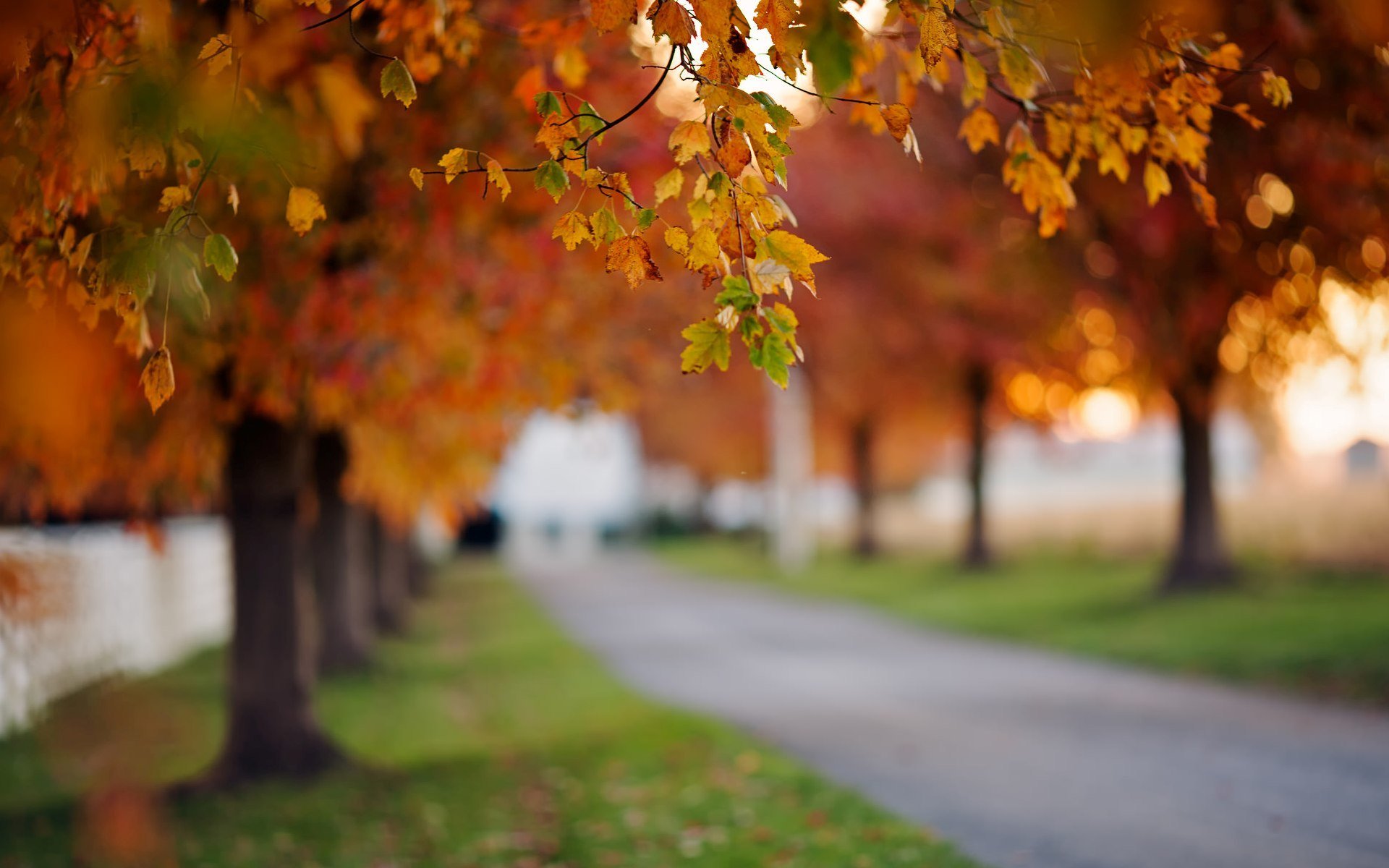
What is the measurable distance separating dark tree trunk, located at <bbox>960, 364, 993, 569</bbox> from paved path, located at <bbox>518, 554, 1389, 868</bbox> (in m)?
8.96

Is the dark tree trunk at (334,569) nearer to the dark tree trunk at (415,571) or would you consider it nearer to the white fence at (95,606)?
the white fence at (95,606)

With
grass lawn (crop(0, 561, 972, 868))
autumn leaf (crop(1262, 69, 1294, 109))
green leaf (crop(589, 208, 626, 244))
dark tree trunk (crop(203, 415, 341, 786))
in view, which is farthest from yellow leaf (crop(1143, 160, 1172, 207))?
dark tree trunk (crop(203, 415, 341, 786))

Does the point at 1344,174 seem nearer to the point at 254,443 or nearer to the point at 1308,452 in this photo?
the point at 254,443

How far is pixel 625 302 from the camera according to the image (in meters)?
11.4

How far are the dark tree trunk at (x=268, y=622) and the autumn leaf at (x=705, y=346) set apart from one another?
280 inches

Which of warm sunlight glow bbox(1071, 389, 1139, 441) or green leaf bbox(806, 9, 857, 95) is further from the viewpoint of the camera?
warm sunlight glow bbox(1071, 389, 1139, 441)

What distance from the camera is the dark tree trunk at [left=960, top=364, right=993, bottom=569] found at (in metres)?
26.7

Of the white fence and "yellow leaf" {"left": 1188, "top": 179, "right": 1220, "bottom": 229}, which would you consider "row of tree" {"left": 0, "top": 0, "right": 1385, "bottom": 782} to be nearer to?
"yellow leaf" {"left": 1188, "top": 179, "right": 1220, "bottom": 229}

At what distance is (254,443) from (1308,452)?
6577cm

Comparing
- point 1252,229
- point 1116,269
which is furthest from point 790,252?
point 1116,269

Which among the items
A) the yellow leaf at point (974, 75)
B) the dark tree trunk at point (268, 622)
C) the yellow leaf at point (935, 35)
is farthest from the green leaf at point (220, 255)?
the dark tree trunk at point (268, 622)

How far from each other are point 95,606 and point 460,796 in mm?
9320

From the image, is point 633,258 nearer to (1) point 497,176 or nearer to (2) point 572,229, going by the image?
(2) point 572,229

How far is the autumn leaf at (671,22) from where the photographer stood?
3.49 metres
